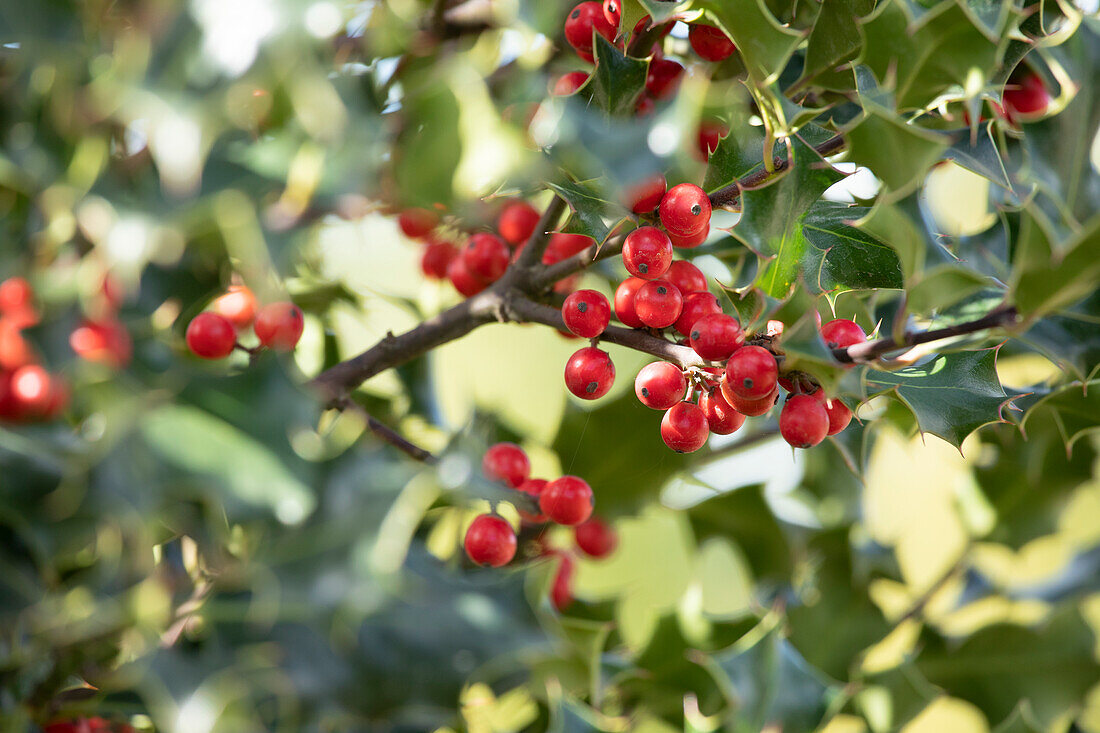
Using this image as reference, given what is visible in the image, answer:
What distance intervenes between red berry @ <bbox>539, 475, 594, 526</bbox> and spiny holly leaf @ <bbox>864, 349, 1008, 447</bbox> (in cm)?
22

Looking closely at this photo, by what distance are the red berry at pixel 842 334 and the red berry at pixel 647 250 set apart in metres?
0.09

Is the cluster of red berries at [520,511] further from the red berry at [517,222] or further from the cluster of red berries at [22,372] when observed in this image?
the cluster of red berries at [22,372]

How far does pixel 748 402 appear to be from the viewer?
41 cm

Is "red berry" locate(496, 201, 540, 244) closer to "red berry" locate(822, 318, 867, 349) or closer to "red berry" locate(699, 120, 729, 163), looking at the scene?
"red berry" locate(699, 120, 729, 163)

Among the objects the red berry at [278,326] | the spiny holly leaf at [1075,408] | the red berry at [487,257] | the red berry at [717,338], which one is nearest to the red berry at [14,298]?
the red berry at [278,326]

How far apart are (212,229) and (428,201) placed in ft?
0.57

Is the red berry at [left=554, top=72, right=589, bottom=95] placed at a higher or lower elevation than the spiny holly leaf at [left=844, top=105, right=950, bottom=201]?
lower

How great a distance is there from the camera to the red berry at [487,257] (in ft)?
2.22

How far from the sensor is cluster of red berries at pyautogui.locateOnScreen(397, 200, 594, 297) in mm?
631

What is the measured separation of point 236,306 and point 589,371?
32cm

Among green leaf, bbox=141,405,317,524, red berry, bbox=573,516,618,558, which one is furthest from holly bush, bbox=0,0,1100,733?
red berry, bbox=573,516,618,558

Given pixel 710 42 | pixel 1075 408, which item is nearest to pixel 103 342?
pixel 710 42

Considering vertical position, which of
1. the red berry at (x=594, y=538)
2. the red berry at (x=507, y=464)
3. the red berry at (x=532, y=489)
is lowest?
the red berry at (x=594, y=538)

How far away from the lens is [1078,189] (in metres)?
0.46
